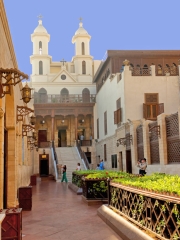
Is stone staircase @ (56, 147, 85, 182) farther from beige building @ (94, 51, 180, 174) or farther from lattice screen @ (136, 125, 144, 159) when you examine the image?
lattice screen @ (136, 125, 144, 159)

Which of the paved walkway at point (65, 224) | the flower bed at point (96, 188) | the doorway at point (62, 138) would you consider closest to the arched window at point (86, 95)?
the doorway at point (62, 138)

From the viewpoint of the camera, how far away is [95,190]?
11.3m

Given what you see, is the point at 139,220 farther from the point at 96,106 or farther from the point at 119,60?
the point at 96,106

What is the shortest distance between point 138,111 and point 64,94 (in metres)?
15.7

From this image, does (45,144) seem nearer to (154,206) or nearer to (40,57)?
(40,57)

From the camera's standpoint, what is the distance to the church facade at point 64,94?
35.5 m

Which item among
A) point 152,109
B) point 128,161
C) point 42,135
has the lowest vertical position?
point 128,161

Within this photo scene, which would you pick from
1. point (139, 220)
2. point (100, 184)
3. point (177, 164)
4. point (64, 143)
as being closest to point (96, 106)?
point (64, 143)

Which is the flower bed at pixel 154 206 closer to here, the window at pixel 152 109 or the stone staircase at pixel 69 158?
the window at pixel 152 109

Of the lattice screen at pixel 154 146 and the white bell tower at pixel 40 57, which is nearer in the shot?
the lattice screen at pixel 154 146

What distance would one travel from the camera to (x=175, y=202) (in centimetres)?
446

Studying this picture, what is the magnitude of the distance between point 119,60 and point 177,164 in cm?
1480

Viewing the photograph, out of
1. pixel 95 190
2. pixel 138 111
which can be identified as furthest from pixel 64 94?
pixel 95 190

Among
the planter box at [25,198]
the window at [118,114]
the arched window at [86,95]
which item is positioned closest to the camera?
the planter box at [25,198]
